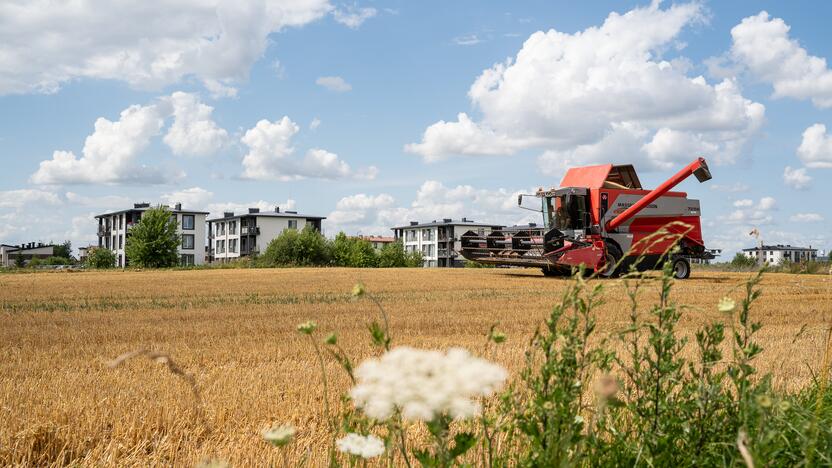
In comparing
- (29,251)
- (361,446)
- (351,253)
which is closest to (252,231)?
(351,253)

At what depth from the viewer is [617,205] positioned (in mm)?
27484

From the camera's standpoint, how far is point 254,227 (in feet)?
361

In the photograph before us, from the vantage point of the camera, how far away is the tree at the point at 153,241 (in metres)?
76.4

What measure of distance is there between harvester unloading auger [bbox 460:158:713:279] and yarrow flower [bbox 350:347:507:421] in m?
24.3

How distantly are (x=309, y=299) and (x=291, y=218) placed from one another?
3729 inches

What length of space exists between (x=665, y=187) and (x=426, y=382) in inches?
1101

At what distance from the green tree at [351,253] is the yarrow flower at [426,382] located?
3239 inches

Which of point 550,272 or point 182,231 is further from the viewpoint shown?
point 182,231

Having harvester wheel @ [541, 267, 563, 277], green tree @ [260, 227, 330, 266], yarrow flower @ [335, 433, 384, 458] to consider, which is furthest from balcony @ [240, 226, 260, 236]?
yarrow flower @ [335, 433, 384, 458]

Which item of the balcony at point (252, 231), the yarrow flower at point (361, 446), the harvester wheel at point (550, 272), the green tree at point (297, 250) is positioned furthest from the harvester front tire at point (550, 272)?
the balcony at point (252, 231)

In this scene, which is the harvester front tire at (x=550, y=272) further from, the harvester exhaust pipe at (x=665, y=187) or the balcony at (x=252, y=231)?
the balcony at (x=252, y=231)

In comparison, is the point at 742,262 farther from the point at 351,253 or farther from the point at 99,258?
the point at 99,258


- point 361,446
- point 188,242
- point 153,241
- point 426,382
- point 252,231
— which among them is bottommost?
point 361,446

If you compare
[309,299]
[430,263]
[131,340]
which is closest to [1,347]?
[131,340]
